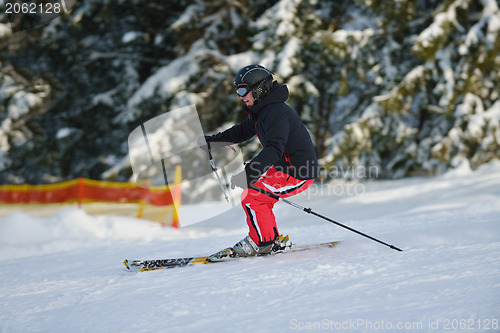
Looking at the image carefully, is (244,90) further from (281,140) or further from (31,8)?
(31,8)

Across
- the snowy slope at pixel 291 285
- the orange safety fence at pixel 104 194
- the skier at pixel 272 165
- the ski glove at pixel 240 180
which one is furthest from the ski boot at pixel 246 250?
the orange safety fence at pixel 104 194

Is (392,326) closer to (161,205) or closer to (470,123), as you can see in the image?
(161,205)

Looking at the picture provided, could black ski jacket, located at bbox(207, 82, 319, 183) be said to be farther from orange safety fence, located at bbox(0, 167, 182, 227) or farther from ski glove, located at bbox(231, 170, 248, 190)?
orange safety fence, located at bbox(0, 167, 182, 227)

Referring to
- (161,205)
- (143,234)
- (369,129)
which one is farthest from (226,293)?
(369,129)

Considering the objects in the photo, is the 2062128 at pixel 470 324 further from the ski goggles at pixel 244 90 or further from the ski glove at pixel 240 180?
the ski goggles at pixel 244 90

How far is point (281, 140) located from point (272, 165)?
217mm

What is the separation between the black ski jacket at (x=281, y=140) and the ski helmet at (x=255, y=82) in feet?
0.20

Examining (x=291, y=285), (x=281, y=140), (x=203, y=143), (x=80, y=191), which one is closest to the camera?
(x=291, y=285)

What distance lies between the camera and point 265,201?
130 inches

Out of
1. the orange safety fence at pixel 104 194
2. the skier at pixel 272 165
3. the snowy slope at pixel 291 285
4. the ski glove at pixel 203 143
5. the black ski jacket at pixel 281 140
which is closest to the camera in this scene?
the snowy slope at pixel 291 285

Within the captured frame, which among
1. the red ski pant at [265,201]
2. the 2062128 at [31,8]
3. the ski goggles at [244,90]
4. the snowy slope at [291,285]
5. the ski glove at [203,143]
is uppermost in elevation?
the 2062128 at [31,8]

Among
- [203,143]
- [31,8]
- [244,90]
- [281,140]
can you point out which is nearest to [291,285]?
[281,140]

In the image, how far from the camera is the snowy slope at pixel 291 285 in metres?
1.93

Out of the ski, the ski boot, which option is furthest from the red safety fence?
the ski boot
